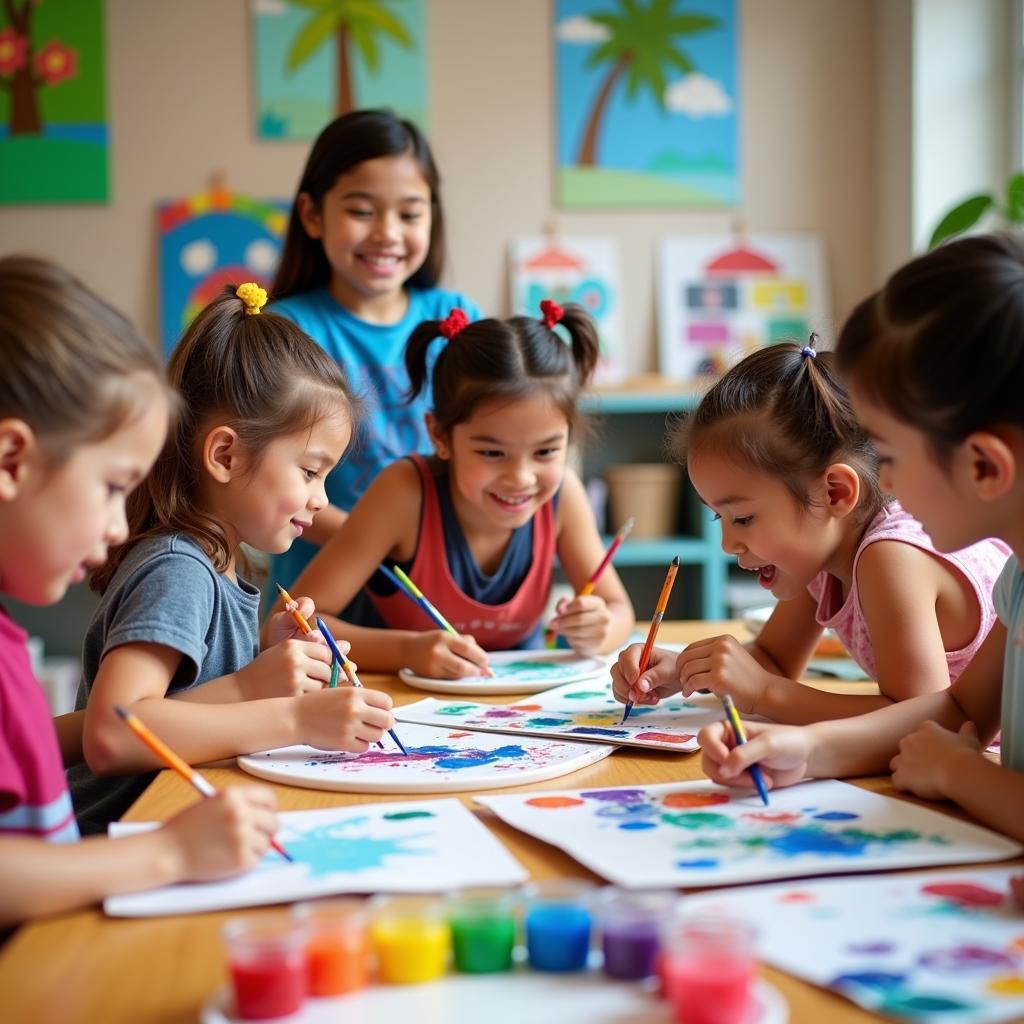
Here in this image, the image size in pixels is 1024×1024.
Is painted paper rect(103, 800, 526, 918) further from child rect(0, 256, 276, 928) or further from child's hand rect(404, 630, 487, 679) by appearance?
child's hand rect(404, 630, 487, 679)

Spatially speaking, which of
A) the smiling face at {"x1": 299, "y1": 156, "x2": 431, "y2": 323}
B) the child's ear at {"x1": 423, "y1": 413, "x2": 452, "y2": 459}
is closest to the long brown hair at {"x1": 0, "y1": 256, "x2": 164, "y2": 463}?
the child's ear at {"x1": 423, "y1": 413, "x2": 452, "y2": 459}

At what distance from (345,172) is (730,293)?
2.13 m

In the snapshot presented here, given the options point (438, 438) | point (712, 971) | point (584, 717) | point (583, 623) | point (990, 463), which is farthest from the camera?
point (438, 438)

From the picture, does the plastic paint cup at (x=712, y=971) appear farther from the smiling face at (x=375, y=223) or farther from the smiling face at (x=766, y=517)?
the smiling face at (x=375, y=223)

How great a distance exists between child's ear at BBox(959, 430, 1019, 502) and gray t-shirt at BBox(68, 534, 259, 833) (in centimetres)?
68

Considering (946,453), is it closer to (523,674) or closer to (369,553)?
(523,674)

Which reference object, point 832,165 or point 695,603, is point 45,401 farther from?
point 832,165

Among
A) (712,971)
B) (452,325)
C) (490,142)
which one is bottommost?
(712,971)

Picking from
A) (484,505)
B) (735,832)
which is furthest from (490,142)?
(735,832)

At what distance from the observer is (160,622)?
44.4 inches

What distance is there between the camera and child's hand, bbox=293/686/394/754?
3.56ft

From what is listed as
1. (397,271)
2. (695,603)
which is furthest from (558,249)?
(397,271)

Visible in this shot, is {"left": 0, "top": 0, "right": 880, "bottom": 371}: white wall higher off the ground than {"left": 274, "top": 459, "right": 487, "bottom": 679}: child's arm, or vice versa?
{"left": 0, "top": 0, "right": 880, "bottom": 371}: white wall

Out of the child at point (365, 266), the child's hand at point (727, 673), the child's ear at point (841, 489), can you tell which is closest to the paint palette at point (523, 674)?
the child's hand at point (727, 673)
